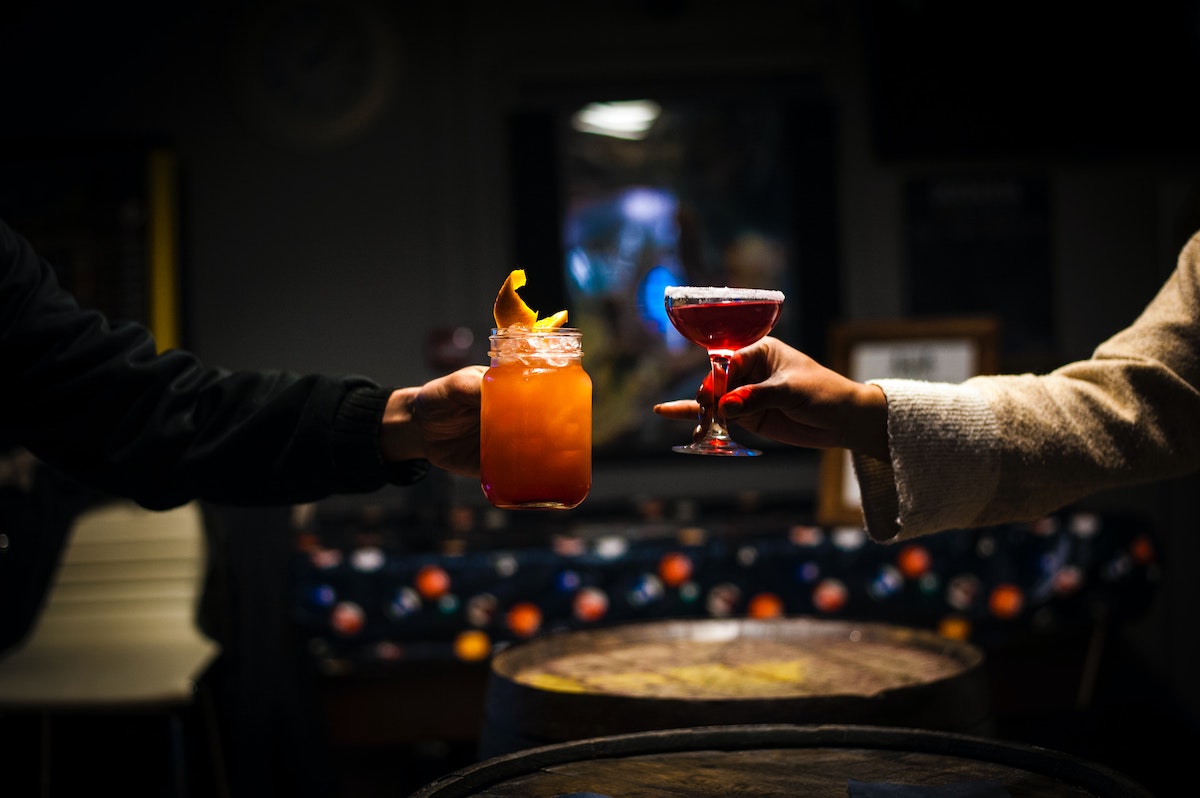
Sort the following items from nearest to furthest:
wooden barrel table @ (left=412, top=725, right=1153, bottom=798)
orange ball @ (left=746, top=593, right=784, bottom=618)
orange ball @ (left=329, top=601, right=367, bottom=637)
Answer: wooden barrel table @ (left=412, top=725, right=1153, bottom=798) → orange ball @ (left=329, top=601, right=367, bottom=637) → orange ball @ (left=746, top=593, right=784, bottom=618)

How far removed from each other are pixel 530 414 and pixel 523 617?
174 centimetres

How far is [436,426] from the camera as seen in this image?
1.60m

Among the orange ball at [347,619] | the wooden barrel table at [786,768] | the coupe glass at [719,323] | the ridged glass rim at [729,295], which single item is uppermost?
the ridged glass rim at [729,295]

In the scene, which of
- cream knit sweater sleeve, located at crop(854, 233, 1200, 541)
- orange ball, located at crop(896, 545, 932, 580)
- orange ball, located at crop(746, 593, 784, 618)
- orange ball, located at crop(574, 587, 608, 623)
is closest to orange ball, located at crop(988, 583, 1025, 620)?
orange ball, located at crop(896, 545, 932, 580)

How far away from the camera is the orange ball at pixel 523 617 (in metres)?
3.06

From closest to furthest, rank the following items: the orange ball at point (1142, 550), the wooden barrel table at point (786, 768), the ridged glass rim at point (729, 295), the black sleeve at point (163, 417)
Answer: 1. the wooden barrel table at point (786, 768)
2. the ridged glass rim at point (729, 295)
3. the black sleeve at point (163, 417)
4. the orange ball at point (1142, 550)

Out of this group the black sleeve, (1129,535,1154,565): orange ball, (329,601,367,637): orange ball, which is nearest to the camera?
the black sleeve

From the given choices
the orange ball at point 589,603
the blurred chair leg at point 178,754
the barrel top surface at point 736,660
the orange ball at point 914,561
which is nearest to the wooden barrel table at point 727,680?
the barrel top surface at point 736,660

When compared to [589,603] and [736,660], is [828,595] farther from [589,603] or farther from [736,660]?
[736,660]

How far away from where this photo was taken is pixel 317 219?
13.7ft

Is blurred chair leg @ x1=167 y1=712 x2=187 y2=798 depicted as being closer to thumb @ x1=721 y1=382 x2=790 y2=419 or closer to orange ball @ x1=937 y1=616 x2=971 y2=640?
orange ball @ x1=937 y1=616 x2=971 y2=640

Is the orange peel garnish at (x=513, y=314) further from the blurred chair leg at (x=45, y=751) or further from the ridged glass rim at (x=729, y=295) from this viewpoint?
the blurred chair leg at (x=45, y=751)

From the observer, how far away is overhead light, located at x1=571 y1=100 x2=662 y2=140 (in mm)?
4141

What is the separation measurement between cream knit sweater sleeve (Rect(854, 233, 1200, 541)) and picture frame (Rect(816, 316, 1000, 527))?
5.16 ft
